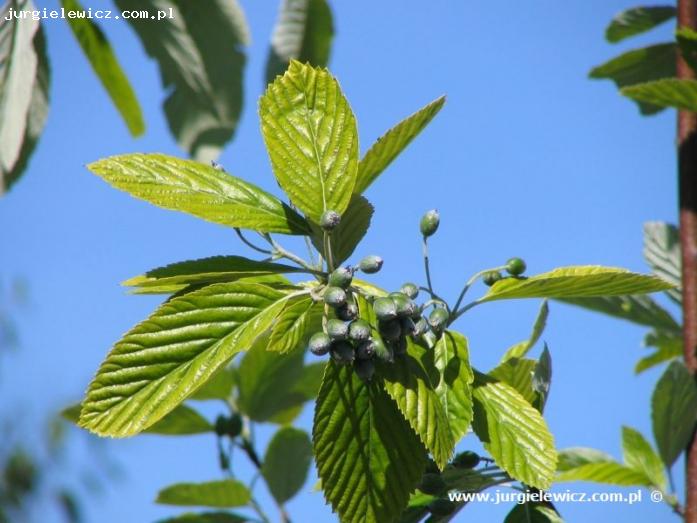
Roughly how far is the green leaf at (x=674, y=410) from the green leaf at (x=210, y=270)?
79 centimetres

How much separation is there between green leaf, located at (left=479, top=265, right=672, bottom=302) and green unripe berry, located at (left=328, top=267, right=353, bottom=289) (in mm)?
219

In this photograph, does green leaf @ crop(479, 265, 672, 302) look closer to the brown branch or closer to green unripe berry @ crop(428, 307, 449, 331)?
green unripe berry @ crop(428, 307, 449, 331)

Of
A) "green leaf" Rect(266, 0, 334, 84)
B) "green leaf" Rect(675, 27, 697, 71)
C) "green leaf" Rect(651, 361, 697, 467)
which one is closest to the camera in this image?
"green leaf" Rect(651, 361, 697, 467)

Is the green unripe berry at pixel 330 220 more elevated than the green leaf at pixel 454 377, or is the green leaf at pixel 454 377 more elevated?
the green unripe berry at pixel 330 220

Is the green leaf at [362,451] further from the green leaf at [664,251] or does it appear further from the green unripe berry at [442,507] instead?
the green leaf at [664,251]

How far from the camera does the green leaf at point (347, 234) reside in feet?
3.94

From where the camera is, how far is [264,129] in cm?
116

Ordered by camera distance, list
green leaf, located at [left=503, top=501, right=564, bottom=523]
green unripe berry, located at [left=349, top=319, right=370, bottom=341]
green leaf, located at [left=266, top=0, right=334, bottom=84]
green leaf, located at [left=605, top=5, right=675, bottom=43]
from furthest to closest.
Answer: green leaf, located at [left=605, top=5, right=675, bottom=43] < green leaf, located at [left=266, top=0, right=334, bottom=84] < green leaf, located at [left=503, top=501, right=564, bottom=523] < green unripe berry, located at [left=349, top=319, right=370, bottom=341]

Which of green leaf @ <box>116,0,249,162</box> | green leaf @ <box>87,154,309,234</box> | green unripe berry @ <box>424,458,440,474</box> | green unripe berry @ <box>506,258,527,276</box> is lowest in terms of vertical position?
green unripe berry @ <box>424,458,440,474</box>

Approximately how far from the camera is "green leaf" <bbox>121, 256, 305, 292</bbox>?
3.81ft

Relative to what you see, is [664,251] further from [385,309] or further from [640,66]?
[385,309]

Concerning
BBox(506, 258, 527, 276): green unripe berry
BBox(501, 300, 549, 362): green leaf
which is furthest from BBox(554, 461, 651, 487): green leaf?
BBox(506, 258, 527, 276): green unripe berry

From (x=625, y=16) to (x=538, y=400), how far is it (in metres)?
1.35

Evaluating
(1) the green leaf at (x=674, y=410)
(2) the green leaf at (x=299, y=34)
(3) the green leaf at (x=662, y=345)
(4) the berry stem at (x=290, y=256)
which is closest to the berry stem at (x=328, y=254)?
(4) the berry stem at (x=290, y=256)
